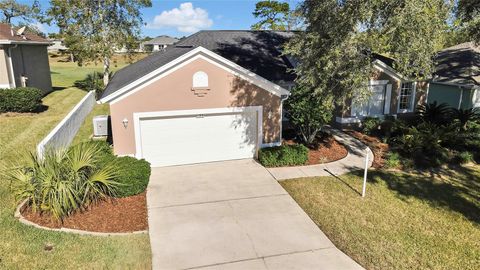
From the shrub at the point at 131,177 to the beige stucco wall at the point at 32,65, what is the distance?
15245 mm

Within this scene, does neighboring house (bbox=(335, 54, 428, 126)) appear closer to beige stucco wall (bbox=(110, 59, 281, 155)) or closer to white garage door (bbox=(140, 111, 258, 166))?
white garage door (bbox=(140, 111, 258, 166))

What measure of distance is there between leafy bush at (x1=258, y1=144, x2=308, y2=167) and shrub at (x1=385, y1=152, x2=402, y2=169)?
3235 mm

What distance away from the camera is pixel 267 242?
28.6ft

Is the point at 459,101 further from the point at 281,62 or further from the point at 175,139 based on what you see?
the point at 175,139

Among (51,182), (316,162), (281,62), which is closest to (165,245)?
(51,182)

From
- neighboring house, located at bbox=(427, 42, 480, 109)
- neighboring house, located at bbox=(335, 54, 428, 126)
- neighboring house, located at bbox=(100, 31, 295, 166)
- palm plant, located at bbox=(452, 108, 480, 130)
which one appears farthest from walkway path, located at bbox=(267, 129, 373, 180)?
neighboring house, located at bbox=(427, 42, 480, 109)

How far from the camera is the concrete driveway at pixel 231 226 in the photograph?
7.97 meters

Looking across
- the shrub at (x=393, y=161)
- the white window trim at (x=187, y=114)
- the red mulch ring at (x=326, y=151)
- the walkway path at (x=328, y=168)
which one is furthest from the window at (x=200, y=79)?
the shrub at (x=393, y=161)

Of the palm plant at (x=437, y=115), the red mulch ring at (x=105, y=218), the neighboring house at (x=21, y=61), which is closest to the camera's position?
the red mulch ring at (x=105, y=218)

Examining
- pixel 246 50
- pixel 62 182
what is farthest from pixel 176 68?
pixel 246 50

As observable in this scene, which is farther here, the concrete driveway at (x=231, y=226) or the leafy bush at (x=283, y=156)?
the leafy bush at (x=283, y=156)

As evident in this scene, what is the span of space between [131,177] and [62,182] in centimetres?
219

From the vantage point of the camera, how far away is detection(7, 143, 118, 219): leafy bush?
9094 mm

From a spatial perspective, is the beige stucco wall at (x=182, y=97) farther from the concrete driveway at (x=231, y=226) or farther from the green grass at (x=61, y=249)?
the green grass at (x=61, y=249)
